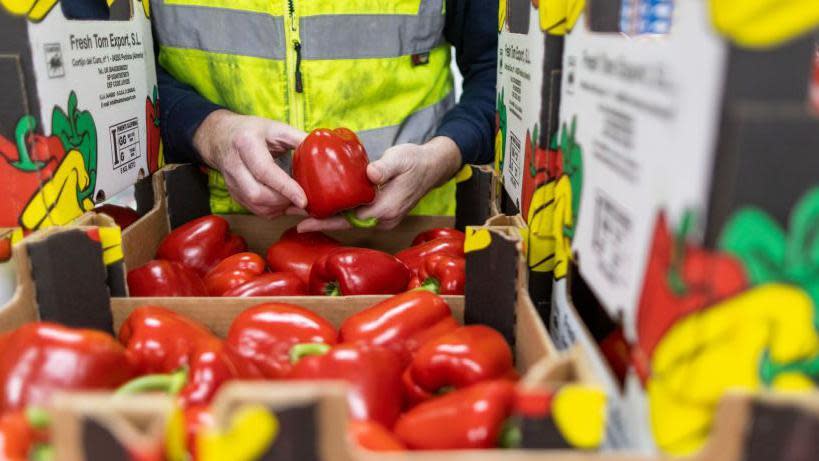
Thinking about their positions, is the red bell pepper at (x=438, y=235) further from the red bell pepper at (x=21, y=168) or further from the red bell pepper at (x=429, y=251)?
the red bell pepper at (x=21, y=168)

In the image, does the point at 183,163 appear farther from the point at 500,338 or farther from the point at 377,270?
the point at 500,338

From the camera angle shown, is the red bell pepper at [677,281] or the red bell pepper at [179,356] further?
the red bell pepper at [179,356]

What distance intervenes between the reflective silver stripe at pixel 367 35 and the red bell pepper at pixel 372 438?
3.70 ft

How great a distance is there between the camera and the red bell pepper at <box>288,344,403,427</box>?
93 cm

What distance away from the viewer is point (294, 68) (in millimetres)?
1763

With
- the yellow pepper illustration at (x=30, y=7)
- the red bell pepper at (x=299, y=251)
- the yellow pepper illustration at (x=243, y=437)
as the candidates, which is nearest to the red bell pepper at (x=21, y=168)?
the yellow pepper illustration at (x=30, y=7)

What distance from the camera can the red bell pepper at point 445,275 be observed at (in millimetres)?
1363

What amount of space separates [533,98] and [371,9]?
789 mm

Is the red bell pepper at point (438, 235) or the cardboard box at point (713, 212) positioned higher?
the cardboard box at point (713, 212)

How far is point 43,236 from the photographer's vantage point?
1062 millimetres

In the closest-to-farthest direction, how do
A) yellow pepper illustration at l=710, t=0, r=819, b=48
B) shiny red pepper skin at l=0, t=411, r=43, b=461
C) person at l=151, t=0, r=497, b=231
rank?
yellow pepper illustration at l=710, t=0, r=819, b=48, shiny red pepper skin at l=0, t=411, r=43, b=461, person at l=151, t=0, r=497, b=231

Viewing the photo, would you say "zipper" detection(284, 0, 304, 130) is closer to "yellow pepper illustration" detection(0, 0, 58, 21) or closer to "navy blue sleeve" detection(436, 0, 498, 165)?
"navy blue sleeve" detection(436, 0, 498, 165)

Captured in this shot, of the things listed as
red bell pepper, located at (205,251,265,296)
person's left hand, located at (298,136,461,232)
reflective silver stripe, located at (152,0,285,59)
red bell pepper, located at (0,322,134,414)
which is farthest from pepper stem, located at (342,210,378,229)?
red bell pepper, located at (0,322,134,414)

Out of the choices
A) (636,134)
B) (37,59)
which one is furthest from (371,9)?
(636,134)
